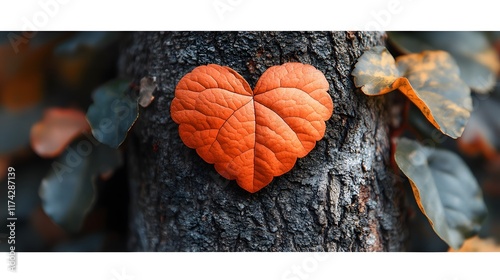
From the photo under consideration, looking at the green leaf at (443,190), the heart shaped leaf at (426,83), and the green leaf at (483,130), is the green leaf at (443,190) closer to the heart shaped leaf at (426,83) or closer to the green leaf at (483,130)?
the heart shaped leaf at (426,83)

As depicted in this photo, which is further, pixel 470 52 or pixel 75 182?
pixel 470 52

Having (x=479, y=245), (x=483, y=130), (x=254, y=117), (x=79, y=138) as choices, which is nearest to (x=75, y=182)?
(x=79, y=138)

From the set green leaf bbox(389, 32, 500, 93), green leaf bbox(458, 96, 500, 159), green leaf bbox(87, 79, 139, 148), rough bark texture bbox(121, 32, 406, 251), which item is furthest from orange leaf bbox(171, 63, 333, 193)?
green leaf bbox(458, 96, 500, 159)

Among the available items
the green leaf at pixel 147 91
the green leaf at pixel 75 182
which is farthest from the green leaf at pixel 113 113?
the green leaf at pixel 75 182

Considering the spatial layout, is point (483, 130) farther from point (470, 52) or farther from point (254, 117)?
point (254, 117)

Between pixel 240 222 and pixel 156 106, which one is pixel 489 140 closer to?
pixel 240 222

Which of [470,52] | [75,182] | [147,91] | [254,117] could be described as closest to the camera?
[254,117]
